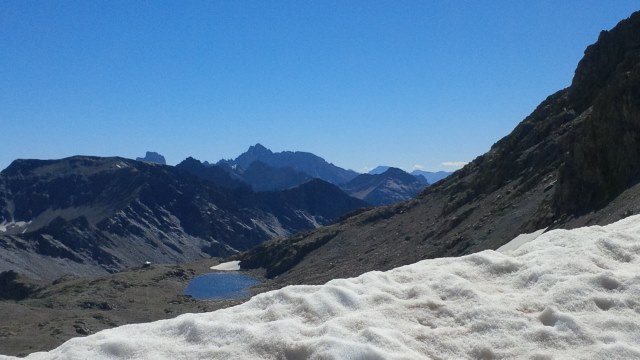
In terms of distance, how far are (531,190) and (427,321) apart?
92.1 meters

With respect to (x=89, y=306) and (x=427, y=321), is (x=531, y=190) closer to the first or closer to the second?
(x=427, y=321)

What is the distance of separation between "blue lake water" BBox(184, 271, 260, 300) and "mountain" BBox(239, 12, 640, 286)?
11186mm

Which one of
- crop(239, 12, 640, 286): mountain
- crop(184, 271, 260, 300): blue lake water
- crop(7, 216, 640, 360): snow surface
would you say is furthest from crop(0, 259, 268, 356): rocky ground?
crop(7, 216, 640, 360): snow surface

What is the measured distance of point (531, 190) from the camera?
9575cm

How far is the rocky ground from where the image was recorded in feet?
290

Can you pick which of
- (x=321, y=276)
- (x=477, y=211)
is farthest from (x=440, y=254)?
(x=321, y=276)

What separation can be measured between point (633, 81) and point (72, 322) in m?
85.8

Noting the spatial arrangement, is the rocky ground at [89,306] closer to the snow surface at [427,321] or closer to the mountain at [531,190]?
the mountain at [531,190]

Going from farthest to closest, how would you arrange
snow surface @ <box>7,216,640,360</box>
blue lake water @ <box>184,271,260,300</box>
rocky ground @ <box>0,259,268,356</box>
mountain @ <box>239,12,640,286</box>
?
blue lake water @ <box>184,271,260,300</box> < rocky ground @ <box>0,259,268,356</box> < mountain @ <box>239,12,640,286</box> < snow surface @ <box>7,216,640,360</box>

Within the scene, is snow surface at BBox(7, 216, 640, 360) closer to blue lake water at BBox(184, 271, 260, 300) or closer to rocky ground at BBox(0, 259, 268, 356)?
rocky ground at BBox(0, 259, 268, 356)

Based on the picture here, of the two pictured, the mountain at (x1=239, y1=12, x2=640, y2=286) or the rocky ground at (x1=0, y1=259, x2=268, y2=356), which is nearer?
the mountain at (x1=239, y1=12, x2=640, y2=286)

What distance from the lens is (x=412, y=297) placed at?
1012cm

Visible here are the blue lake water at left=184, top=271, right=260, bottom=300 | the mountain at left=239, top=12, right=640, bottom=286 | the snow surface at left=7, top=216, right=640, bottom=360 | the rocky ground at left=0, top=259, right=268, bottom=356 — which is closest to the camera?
the snow surface at left=7, top=216, right=640, bottom=360

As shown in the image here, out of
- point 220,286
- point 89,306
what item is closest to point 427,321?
point 89,306
